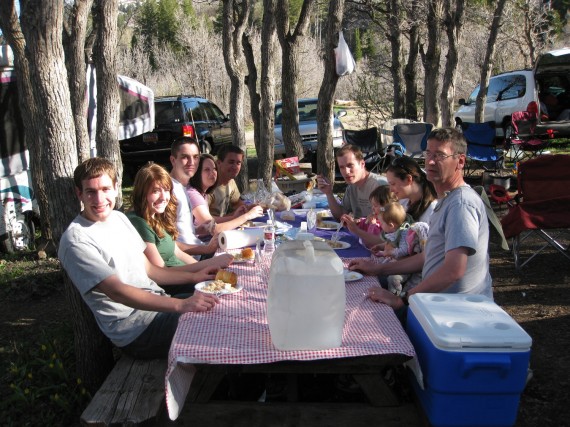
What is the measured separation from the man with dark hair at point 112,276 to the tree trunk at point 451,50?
10.8m

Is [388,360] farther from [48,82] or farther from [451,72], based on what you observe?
[451,72]

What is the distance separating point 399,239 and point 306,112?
10.1 meters

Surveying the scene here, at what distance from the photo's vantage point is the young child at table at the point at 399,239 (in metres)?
3.43

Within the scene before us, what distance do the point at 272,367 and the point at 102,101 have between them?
201 inches

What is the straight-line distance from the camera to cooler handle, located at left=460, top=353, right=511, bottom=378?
1.98 m

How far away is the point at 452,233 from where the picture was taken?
2.63 m

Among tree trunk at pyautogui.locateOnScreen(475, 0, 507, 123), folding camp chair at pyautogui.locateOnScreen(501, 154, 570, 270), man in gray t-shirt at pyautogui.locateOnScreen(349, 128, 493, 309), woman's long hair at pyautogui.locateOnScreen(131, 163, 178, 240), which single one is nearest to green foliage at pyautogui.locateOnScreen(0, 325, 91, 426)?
woman's long hair at pyautogui.locateOnScreen(131, 163, 178, 240)

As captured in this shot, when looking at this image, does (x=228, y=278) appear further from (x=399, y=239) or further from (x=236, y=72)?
(x=236, y=72)

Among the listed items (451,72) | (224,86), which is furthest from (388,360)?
(224,86)

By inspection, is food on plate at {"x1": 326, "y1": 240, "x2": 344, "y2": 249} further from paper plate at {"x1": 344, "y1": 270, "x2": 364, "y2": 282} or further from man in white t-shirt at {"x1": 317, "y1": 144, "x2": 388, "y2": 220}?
man in white t-shirt at {"x1": 317, "y1": 144, "x2": 388, "y2": 220}

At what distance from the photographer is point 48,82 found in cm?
306

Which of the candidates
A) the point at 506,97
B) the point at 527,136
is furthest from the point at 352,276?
the point at 506,97

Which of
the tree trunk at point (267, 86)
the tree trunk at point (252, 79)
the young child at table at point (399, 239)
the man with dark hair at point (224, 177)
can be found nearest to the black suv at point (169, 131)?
the tree trunk at point (252, 79)

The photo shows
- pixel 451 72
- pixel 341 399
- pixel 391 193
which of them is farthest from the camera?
pixel 451 72
